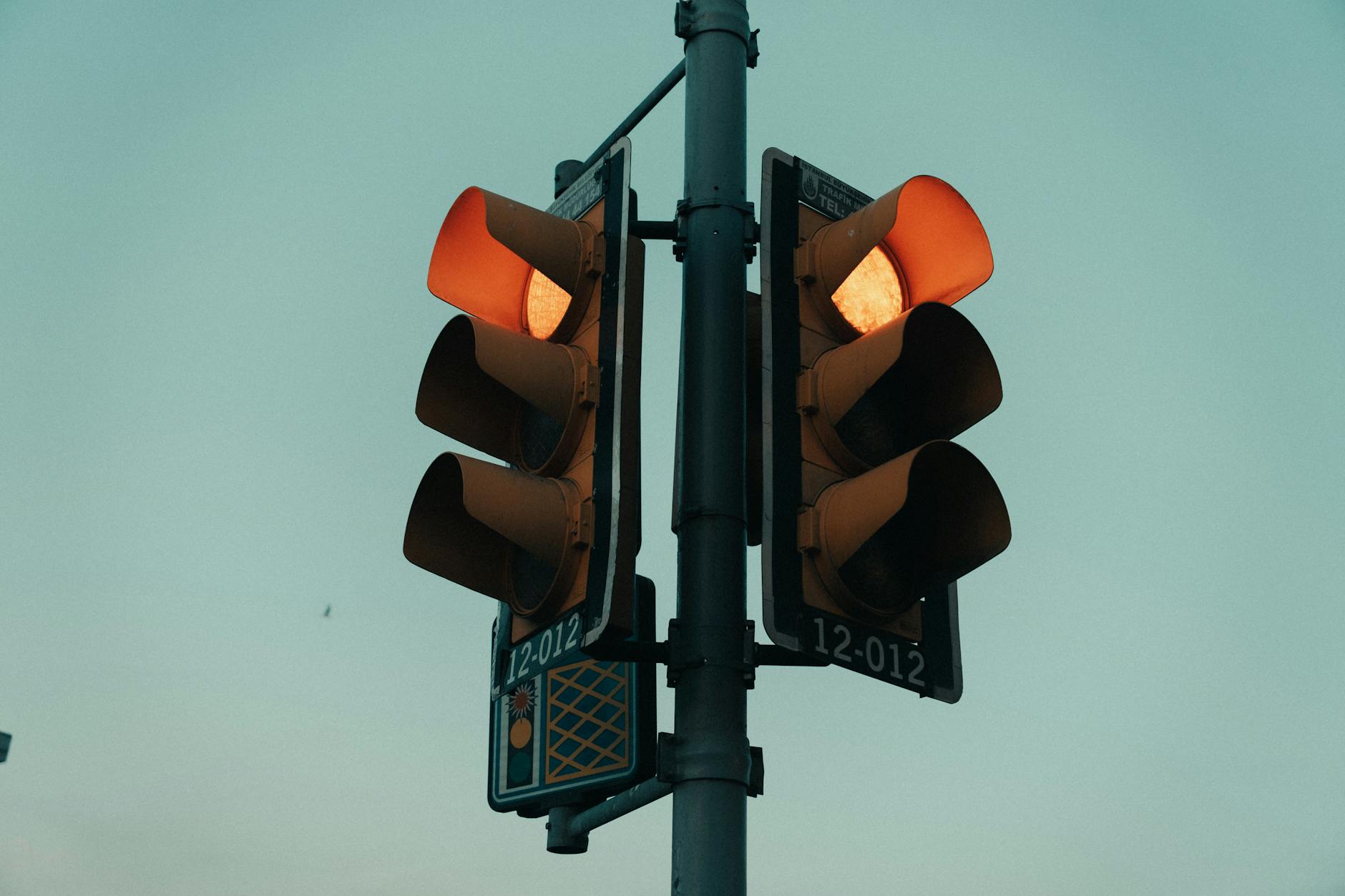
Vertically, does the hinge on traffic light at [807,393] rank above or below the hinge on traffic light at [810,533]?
above

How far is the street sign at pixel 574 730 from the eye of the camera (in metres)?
4.41

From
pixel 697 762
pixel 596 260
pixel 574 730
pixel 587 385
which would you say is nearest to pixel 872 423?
pixel 587 385

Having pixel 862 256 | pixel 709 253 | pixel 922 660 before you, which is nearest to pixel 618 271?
pixel 709 253

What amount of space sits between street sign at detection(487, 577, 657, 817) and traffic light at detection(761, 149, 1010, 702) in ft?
2.43

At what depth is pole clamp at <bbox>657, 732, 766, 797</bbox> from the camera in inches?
144

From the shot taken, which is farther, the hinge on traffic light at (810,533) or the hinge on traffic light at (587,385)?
the hinge on traffic light at (587,385)

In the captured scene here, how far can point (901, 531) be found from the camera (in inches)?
154

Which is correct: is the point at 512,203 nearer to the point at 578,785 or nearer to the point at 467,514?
the point at 467,514

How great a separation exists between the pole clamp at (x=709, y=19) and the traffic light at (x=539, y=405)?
650mm

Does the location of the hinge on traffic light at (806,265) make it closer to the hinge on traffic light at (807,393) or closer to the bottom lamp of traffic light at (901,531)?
the hinge on traffic light at (807,393)

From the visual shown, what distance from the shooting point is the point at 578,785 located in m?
4.47

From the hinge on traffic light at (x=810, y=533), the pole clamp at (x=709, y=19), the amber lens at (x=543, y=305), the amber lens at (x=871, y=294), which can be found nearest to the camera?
the hinge on traffic light at (x=810, y=533)

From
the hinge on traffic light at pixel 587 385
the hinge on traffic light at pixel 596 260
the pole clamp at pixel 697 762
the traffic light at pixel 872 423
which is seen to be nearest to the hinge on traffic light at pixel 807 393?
the traffic light at pixel 872 423

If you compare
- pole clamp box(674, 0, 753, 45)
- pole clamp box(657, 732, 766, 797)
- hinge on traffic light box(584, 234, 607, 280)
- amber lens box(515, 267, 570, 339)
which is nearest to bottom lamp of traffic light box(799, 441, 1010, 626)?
pole clamp box(657, 732, 766, 797)
